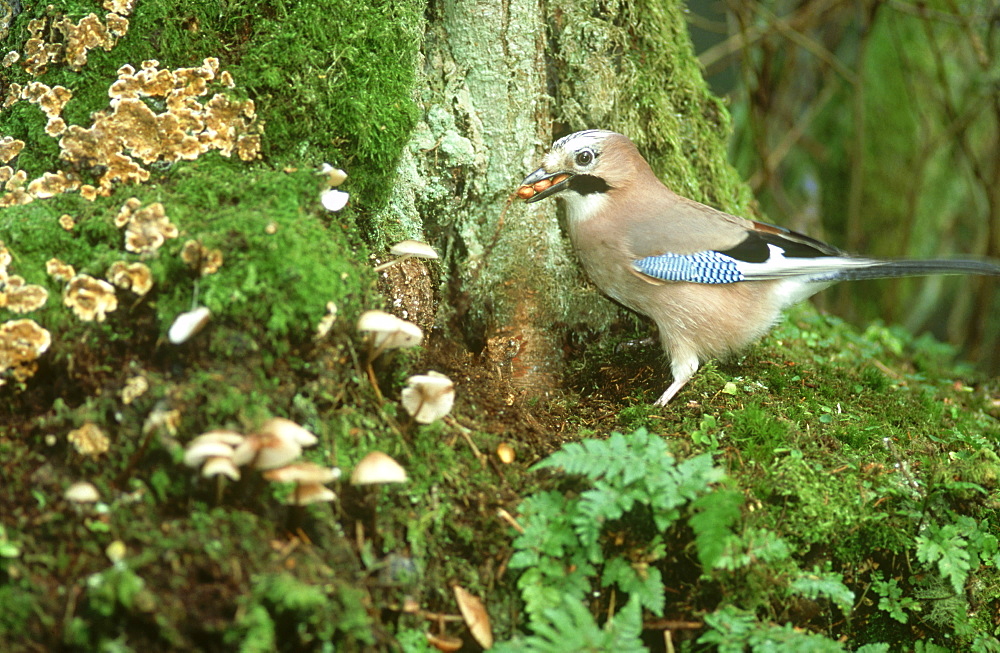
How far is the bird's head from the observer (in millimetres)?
4262

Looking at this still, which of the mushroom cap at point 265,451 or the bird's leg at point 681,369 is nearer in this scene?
the mushroom cap at point 265,451

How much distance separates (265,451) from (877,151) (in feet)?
28.3

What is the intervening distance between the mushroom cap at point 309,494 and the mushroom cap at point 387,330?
0.63m

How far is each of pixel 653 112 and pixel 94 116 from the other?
299 cm

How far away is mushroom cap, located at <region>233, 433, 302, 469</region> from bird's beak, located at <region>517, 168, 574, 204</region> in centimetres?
214

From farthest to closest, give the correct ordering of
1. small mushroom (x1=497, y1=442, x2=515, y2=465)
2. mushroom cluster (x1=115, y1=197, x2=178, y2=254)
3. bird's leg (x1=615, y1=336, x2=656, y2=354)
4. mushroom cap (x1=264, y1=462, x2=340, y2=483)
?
bird's leg (x1=615, y1=336, x2=656, y2=354), small mushroom (x1=497, y1=442, x2=515, y2=465), mushroom cluster (x1=115, y1=197, x2=178, y2=254), mushroom cap (x1=264, y1=462, x2=340, y2=483)

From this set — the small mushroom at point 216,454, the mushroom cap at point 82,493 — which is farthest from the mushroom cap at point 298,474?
the mushroom cap at point 82,493

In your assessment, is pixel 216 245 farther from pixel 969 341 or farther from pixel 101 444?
pixel 969 341

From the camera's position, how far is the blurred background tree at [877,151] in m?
8.12

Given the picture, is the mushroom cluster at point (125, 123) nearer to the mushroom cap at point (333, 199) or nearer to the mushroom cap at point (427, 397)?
the mushroom cap at point (333, 199)

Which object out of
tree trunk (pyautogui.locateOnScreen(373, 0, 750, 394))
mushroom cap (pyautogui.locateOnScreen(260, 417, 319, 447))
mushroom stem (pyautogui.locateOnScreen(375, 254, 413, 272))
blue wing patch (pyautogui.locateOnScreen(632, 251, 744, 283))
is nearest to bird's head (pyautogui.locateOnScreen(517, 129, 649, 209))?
tree trunk (pyautogui.locateOnScreen(373, 0, 750, 394))

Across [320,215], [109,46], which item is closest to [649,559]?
[320,215]

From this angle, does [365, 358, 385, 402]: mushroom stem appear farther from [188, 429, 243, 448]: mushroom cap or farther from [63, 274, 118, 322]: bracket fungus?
[63, 274, 118, 322]: bracket fungus

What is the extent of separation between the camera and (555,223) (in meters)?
4.62
